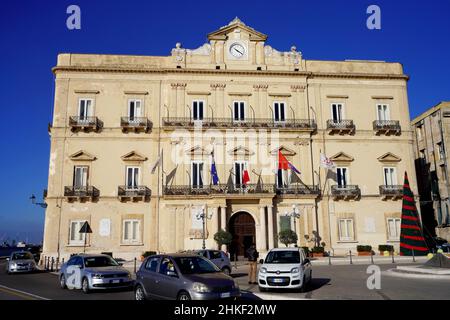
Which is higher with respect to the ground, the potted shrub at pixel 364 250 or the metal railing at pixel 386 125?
the metal railing at pixel 386 125

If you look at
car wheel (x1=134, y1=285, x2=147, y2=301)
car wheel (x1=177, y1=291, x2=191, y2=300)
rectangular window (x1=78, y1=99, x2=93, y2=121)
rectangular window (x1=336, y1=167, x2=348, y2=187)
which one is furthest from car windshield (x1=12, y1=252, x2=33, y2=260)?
rectangular window (x1=336, y1=167, x2=348, y2=187)

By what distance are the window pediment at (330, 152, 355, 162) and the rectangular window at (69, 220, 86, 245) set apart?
2183cm

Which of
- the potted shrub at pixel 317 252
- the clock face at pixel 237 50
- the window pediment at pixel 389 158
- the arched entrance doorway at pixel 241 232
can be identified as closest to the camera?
the potted shrub at pixel 317 252

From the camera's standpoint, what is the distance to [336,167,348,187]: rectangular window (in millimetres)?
36791

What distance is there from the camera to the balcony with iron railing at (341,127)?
37125mm

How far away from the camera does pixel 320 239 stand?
3522cm

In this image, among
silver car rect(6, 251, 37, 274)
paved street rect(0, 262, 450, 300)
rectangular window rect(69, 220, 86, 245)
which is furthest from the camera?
rectangular window rect(69, 220, 86, 245)

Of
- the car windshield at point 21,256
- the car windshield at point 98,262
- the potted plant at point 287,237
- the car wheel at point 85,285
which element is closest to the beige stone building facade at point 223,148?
the potted plant at point 287,237

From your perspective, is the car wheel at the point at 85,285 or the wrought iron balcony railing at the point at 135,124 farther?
the wrought iron balcony railing at the point at 135,124

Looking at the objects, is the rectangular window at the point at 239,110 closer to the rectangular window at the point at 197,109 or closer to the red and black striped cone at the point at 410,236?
the rectangular window at the point at 197,109

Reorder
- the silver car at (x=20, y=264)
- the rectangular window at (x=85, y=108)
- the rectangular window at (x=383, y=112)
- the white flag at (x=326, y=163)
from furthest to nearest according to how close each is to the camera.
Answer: the rectangular window at (x=383, y=112) < the rectangular window at (x=85, y=108) < the white flag at (x=326, y=163) < the silver car at (x=20, y=264)

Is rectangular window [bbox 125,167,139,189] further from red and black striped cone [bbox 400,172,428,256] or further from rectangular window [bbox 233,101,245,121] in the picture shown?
red and black striped cone [bbox 400,172,428,256]

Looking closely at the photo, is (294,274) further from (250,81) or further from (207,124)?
(250,81)

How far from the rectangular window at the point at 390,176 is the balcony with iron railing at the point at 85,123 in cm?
2523
